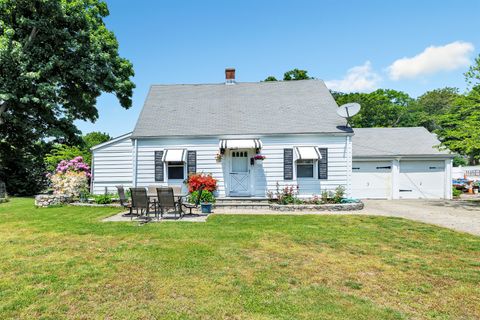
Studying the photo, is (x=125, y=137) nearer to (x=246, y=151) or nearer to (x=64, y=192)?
(x=64, y=192)

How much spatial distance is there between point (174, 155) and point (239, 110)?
4.89m

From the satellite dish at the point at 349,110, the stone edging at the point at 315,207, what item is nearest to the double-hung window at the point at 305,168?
the stone edging at the point at 315,207

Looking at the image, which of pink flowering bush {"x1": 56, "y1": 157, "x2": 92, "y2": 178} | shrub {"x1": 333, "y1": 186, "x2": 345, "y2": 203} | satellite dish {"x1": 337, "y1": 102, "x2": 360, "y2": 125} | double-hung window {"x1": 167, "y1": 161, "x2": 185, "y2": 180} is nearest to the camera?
shrub {"x1": 333, "y1": 186, "x2": 345, "y2": 203}

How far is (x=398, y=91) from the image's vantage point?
48.9 m

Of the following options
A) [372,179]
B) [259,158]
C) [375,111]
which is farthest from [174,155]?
[375,111]

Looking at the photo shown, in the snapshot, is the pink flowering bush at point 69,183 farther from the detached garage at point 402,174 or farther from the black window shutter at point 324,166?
the detached garage at point 402,174

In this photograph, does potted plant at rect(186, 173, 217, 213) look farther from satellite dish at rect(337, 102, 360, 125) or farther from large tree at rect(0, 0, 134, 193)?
large tree at rect(0, 0, 134, 193)

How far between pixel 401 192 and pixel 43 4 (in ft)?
86.0

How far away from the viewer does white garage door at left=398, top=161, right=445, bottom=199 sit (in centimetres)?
1780

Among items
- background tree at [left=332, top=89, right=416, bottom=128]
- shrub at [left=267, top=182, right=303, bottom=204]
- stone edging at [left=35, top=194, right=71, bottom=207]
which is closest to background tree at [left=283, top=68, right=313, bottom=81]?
background tree at [left=332, top=89, right=416, bottom=128]

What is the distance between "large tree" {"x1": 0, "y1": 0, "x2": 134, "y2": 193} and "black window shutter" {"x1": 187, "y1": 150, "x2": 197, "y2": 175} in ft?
32.7

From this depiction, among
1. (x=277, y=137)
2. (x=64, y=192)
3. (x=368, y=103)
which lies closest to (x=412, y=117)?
(x=368, y=103)

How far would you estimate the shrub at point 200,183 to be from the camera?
13.1 metres

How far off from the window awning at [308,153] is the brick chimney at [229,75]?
815cm
